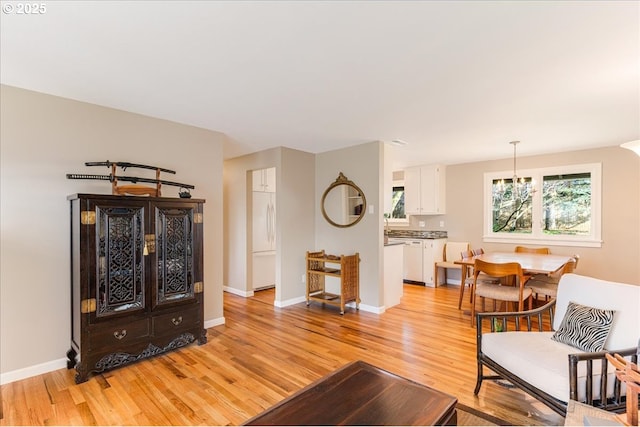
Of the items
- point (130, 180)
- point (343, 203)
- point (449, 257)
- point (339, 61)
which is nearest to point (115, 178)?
point (130, 180)

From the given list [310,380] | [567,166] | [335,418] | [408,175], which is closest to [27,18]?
[335,418]

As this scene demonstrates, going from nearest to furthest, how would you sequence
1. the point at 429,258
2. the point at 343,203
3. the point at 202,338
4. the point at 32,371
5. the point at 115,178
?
1. the point at 32,371
2. the point at 115,178
3. the point at 202,338
4. the point at 343,203
5. the point at 429,258

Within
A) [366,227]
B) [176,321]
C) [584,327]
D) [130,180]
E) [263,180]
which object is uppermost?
[263,180]

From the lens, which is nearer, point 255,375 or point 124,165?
point 255,375

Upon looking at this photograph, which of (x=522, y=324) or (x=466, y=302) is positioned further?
(x=466, y=302)

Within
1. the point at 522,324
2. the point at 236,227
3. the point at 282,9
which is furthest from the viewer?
the point at 236,227

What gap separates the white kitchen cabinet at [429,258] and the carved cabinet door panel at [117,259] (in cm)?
479

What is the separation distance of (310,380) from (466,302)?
320 centimetres

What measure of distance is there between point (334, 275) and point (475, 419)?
100 inches

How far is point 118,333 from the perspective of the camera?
8.64 ft

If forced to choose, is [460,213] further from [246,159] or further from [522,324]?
[246,159]

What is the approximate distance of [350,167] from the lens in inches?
181

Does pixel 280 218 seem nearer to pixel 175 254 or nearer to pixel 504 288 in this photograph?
pixel 175 254

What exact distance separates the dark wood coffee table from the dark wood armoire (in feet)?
6.32
